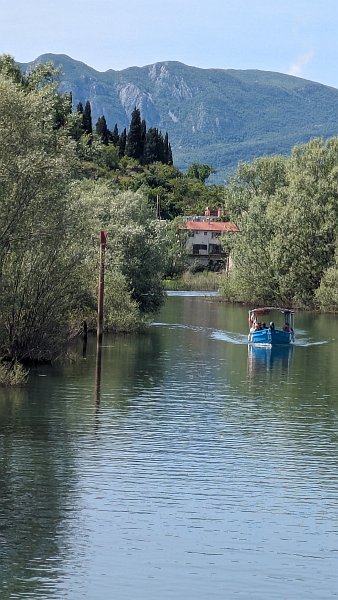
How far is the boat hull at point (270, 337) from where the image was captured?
213ft

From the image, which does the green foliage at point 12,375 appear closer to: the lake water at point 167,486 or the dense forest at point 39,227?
the lake water at point 167,486

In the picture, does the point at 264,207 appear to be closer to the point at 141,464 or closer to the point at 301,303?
the point at 301,303

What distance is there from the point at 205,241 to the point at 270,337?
4648 inches

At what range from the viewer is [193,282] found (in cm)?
13762

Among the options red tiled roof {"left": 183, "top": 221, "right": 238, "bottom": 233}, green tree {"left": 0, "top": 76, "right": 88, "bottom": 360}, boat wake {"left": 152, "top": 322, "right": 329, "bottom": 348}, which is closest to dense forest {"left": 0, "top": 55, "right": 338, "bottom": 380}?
green tree {"left": 0, "top": 76, "right": 88, "bottom": 360}

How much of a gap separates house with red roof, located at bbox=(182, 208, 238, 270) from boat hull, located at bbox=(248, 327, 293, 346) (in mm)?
103319

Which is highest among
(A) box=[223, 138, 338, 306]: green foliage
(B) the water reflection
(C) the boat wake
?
(A) box=[223, 138, 338, 306]: green foliage

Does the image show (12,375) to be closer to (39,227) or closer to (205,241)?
(39,227)

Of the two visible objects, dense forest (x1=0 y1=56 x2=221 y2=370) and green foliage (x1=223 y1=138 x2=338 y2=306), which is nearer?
dense forest (x1=0 y1=56 x2=221 y2=370)

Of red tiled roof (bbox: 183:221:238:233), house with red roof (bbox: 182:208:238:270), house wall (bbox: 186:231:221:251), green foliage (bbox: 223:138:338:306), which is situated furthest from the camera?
house wall (bbox: 186:231:221:251)

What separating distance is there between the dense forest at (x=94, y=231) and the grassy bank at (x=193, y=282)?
8.61 feet

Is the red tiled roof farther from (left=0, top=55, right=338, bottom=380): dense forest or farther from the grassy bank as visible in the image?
the grassy bank

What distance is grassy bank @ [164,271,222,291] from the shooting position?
13450cm

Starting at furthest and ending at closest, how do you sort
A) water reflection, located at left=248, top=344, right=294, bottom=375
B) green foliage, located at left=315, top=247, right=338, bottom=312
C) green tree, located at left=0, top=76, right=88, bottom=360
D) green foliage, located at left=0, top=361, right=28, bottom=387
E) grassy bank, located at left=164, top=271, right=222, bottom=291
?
grassy bank, located at left=164, top=271, right=222, bottom=291, green foliage, located at left=315, top=247, right=338, bottom=312, water reflection, located at left=248, top=344, right=294, bottom=375, green foliage, located at left=0, top=361, right=28, bottom=387, green tree, located at left=0, top=76, right=88, bottom=360
